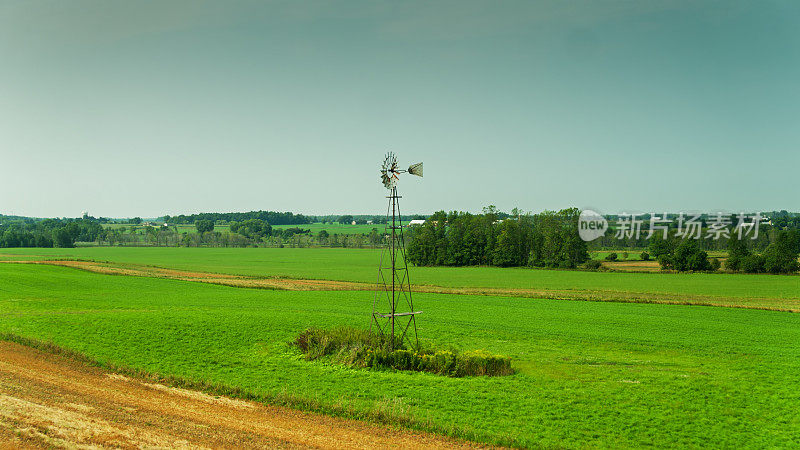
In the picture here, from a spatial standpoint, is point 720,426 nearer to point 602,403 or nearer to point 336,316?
point 602,403

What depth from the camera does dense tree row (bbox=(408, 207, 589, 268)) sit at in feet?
307

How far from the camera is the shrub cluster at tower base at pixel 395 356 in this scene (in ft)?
66.7

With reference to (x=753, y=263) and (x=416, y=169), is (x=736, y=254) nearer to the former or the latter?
(x=753, y=263)

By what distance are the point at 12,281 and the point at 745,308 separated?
61.5 metres

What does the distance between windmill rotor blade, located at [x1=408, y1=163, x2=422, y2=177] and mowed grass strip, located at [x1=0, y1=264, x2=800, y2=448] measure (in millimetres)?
8161

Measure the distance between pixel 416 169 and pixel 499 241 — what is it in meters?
76.6

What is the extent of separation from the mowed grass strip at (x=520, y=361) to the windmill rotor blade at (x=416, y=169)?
26.8 feet

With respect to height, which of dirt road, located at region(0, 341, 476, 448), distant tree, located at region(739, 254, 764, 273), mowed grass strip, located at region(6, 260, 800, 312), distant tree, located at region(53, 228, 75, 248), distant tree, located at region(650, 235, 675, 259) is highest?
distant tree, located at region(53, 228, 75, 248)

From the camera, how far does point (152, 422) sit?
14867 mm

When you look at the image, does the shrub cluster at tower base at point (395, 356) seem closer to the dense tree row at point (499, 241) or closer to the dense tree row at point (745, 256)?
the dense tree row at point (745, 256)

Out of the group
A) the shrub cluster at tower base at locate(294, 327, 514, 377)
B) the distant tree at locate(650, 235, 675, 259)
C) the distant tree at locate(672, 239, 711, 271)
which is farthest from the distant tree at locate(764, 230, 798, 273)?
the shrub cluster at tower base at locate(294, 327, 514, 377)

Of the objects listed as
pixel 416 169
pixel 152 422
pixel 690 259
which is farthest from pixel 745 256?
pixel 152 422

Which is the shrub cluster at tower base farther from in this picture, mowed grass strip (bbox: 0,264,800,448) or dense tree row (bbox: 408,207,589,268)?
dense tree row (bbox: 408,207,589,268)

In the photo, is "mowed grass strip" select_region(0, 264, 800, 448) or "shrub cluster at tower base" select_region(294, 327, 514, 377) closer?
"mowed grass strip" select_region(0, 264, 800, 448)
